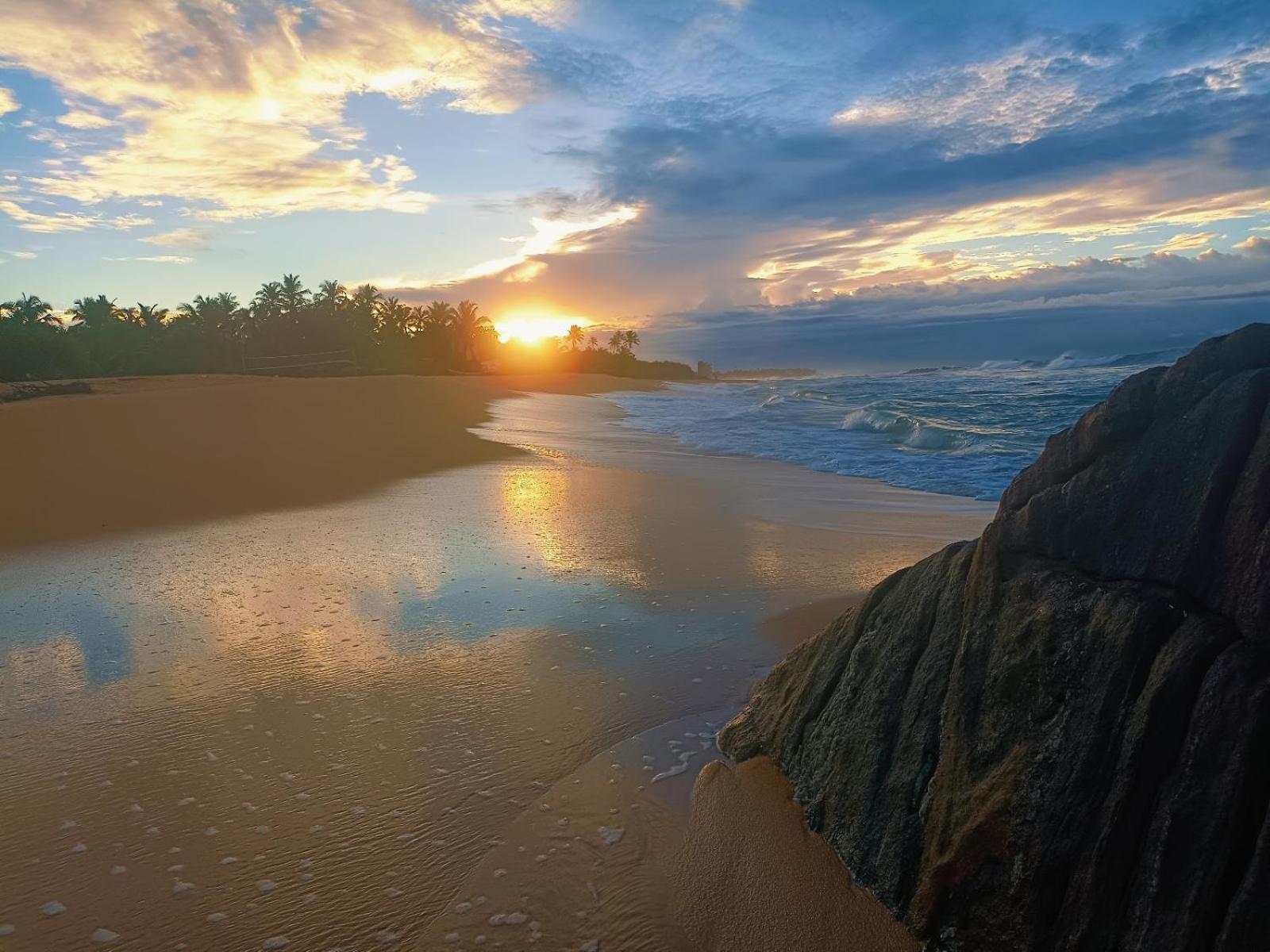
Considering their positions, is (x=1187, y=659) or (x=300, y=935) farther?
(x=300, y=935)

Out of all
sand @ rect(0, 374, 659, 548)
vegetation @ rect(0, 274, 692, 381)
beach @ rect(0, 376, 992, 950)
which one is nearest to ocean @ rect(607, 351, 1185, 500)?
beach @ rect(0, 376, 992, 950)

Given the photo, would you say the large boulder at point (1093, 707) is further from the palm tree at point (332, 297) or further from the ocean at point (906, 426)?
the palm tree at point (332, 297)

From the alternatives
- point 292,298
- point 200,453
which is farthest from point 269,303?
point 200,453

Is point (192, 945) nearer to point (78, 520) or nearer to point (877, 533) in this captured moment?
point (877, 533)

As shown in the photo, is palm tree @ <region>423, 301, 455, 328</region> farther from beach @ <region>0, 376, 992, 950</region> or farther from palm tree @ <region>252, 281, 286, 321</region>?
beach @ <region>0, 376, 992, 950</region>

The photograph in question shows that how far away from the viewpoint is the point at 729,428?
1161 inches

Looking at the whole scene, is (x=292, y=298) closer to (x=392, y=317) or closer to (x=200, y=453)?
(x=392, y=317)

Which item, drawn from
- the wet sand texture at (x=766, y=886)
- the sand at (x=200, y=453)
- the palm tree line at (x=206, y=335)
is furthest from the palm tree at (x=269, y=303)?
the wet sand texture at (x=766, y=886)

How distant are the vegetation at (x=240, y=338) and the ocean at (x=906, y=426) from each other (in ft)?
104

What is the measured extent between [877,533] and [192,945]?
31.5 ft

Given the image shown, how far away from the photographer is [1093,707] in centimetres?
307

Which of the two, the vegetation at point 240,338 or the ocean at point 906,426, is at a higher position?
the vegetation at point 240,338

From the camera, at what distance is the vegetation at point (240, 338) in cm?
4997

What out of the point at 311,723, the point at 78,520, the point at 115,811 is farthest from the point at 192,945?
the point at 78,520
